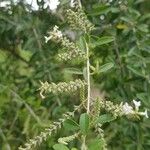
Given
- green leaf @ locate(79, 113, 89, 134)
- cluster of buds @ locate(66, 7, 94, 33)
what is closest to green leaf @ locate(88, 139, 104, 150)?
green leaf @ locate(79, 113, 89, 134)

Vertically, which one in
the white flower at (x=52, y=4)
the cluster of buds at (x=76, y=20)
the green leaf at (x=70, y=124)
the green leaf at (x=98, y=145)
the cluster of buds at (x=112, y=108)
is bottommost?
the green leaf at (x=98, y=145)

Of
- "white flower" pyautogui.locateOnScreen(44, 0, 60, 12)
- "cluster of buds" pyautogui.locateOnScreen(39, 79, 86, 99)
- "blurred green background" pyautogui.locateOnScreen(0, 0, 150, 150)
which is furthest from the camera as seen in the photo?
"blurred green background" pyautogui.locateOnScreen(0, 0, 150, 150)

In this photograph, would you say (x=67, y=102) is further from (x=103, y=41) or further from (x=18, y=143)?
(x=103, y=41)

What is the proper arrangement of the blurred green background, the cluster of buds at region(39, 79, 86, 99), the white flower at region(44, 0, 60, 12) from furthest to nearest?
the blurred green background → the white flower at region(44, 0, 60, 12) → the cluster of buds at region(39, 79, 86, 99)

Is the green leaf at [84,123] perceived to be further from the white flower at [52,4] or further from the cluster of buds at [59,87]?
the white flower at [52,4]

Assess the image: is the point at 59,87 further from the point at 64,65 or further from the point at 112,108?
the point at 64,65

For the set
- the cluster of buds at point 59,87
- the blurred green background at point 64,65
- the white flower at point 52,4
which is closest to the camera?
the cluster of buds at point 59,87

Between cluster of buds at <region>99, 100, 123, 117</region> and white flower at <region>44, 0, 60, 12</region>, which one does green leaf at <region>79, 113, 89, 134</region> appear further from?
white flower at <region>44, 0, 60, 12</region>

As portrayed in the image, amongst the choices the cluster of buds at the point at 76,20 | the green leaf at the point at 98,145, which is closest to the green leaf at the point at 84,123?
the green leaf at the point at 98,145

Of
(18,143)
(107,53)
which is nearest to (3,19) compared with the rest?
(107,53)
